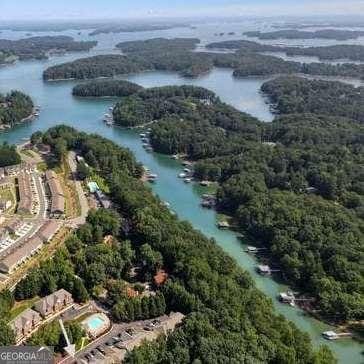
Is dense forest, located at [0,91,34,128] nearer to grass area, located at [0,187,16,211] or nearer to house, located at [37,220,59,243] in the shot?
grass area, located at [0,187,16,211]

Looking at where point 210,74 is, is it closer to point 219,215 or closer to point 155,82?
point 155,82

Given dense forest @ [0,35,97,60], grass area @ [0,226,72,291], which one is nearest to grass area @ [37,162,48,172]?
grass area @ [0,226,72,291]

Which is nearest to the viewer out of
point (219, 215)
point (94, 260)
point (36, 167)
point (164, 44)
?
point (94, 260)

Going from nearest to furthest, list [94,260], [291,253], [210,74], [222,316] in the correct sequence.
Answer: [222,316], [94,260], [291,253], [210,74]

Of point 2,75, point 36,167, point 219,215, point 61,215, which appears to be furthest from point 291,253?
point 2,75

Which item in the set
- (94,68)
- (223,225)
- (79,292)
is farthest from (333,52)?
(79,292)

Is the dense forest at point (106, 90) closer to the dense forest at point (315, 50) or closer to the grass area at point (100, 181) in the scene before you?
the grass area at point (100, 181)

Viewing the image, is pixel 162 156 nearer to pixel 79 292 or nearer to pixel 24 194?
pixel 24 194
